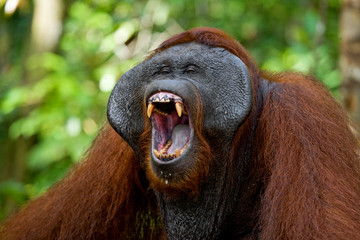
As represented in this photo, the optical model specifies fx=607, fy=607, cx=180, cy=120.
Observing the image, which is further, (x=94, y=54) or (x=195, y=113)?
(x=94, y=54)

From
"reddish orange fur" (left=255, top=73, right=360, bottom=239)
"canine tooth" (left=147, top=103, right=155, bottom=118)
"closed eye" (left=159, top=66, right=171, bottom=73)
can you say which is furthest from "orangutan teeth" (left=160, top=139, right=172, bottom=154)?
"reddish orange fur" (left=255, top=73, right=360, bottom=239)

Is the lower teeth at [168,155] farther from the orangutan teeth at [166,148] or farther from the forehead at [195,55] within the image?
the forehead at [195,55]

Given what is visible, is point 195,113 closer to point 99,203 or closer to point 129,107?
point 129,107

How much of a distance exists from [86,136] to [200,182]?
3008 mm

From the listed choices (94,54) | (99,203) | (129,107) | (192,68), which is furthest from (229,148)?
Result: (94,54)

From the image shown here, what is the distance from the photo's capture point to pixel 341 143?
2.89 m

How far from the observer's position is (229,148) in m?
3.04

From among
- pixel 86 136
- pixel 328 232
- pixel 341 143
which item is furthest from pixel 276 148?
pixel 86 136

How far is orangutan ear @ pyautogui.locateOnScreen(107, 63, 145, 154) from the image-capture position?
10.2ft

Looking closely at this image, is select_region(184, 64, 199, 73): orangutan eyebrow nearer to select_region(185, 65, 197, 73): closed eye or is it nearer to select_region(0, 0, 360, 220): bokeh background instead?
select_region(185, 65, 197, 73): closed eye

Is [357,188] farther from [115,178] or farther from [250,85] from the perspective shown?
[115,178]

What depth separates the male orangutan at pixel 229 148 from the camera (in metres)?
2.71

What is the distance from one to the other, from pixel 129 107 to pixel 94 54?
434cm

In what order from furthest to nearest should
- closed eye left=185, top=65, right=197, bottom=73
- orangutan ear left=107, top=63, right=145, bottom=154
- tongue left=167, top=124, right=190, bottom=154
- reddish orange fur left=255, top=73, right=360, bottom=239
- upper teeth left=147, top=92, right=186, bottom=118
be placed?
orangutan ear left=107, top=63, right=145, bottom=154 → closed eye left=185, top=65, right=197, bottom=73 → tongue left=167, top=124, right=190, bottom=154 → upper teeth left=147, top=92, right=186, bottom=118 → reddish orange fur left=255, top=73, right=360, bottom=239
